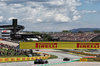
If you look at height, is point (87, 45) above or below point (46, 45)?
below

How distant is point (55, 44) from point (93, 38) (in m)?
58.6

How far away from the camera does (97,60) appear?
137ft

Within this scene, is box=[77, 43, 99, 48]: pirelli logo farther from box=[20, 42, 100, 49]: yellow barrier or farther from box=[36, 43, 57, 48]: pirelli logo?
box=[36, 43, 57, 48]: pirelli logo

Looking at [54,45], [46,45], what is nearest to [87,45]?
[54,45]

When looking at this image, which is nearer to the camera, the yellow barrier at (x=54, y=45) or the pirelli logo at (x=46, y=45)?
the yellow barrier at (x=54, y=45)

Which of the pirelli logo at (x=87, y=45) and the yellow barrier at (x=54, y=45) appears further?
the pirelli logo at (x=87, y=45)

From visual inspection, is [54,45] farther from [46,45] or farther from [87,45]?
[87,45]

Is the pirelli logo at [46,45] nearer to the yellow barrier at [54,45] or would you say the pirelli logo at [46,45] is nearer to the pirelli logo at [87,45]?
the yellow barrier at [54,45]

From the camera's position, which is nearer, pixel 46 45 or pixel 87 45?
pixel 46 45

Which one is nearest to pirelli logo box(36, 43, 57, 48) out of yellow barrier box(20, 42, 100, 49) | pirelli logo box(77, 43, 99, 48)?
yellow barrier box(20, 42, 100, 49)

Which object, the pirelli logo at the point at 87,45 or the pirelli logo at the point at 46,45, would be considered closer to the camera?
the pirelli logo at the point at 46,45

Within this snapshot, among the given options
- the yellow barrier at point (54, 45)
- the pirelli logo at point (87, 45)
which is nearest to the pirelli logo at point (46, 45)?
the yellow barrier at point (54, 45)

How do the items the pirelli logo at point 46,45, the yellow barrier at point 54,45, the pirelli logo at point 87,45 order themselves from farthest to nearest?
the pirelli logo at point 87,45 → the pirelli logo at point 46,45 → the yellow barrier at point 54,45

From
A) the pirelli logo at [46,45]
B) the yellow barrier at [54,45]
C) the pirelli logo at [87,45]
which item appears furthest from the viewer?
the pirelli logo at [87,45]
